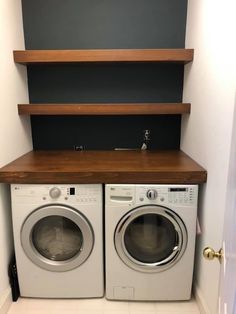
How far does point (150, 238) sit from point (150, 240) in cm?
2

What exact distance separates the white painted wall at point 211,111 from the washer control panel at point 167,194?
0.34 ft

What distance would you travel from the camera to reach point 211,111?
1570 mm

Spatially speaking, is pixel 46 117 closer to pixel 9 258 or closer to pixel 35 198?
pixel 35 198

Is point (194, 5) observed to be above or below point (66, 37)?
above

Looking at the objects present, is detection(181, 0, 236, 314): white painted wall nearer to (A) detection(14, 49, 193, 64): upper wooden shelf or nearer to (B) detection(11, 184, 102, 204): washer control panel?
(A) detection(14, 49, 193, 64): upper wooden shelf

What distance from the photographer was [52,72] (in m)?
2.31

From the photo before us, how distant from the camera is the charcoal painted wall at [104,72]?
2184 millimetres

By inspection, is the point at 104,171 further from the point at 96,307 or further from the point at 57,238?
the point at 96,307

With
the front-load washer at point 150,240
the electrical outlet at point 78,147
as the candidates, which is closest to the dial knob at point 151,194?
the front-load washer at point 150,240

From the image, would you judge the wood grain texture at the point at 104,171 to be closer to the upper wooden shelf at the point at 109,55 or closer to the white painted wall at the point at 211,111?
the white painted wall at the point at 211,111

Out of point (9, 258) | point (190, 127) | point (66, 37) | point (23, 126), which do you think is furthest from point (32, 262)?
point (66, 37)

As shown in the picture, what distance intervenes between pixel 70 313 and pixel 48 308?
175mm

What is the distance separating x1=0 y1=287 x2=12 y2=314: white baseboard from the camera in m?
1.75

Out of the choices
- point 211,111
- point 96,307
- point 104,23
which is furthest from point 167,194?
point 104,23
